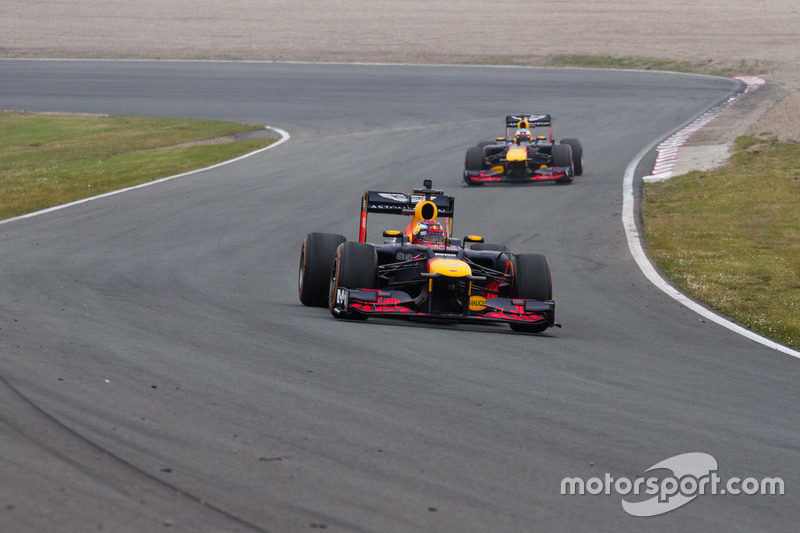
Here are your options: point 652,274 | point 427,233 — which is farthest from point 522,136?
point 427,233

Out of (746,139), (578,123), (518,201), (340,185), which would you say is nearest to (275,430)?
(518,201)

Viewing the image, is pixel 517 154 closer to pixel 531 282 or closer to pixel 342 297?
pixel 531 282

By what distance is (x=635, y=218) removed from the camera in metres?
20.9

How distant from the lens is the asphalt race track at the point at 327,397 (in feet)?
16.9

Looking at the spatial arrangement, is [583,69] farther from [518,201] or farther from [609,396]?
[609,396]

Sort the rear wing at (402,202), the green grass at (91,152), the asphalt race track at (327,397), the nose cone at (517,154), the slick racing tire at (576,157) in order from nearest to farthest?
the asphalt race track at (327,397)
the rear wing at (402,202)
the green grass at (91,152)
the nose cone at (517,154)
the slick racing tire at (576,157)

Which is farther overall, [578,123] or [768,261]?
[578,123]

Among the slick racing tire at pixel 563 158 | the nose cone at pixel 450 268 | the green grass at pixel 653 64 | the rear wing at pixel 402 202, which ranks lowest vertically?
the slick racing tire at pixel 563 158

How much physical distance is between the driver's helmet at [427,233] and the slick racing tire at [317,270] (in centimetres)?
88

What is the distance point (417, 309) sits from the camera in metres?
11.0

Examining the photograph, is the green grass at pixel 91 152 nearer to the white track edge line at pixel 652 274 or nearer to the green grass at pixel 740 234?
the white track edge line at pixel 652 274

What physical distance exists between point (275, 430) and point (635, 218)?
1575cm

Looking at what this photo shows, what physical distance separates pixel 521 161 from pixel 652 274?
10.4 m

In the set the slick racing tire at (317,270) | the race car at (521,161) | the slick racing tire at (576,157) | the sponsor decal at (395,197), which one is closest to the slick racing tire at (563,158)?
the race car at (521,161)
